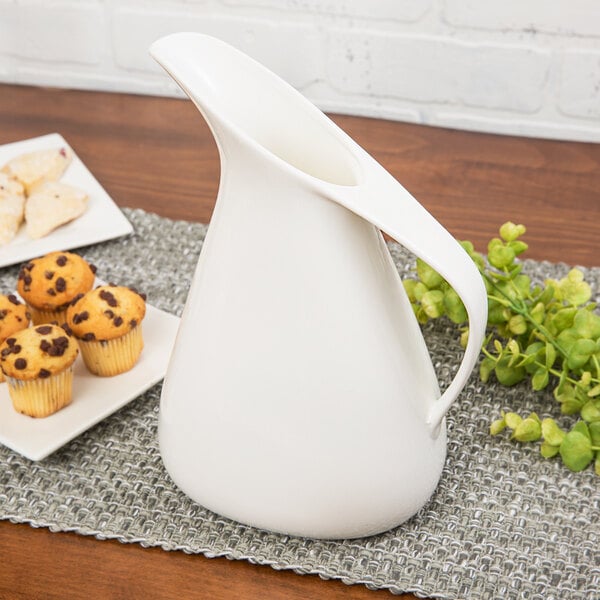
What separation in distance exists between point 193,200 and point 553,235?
1.11ft

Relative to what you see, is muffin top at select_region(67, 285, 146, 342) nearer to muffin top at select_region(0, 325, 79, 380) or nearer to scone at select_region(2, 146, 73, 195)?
muffin top at select_region(0, 325, 79, 380)

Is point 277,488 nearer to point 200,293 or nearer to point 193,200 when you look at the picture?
point 200,293

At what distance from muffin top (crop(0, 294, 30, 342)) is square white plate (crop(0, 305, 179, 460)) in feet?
0.12

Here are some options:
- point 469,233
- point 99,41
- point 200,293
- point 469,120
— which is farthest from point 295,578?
point 99,41

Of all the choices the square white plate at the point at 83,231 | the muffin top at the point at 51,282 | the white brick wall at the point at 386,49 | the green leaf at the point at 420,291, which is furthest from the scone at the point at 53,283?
the white brick wall at the point at 386,49

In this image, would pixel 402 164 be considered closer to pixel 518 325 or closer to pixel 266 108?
pixel 518 325

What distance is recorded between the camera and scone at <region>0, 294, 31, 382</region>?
660mm

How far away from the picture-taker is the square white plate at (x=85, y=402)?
0.61 metres

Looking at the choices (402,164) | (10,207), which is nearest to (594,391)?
(402,164)

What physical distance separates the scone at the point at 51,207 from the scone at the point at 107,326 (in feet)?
0.70

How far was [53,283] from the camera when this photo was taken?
691 mm

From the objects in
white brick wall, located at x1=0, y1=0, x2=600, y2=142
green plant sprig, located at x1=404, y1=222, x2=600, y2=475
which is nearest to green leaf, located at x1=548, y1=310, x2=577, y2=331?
green plant sprig, located at x1=404, y1=222, x2=600, y2=475

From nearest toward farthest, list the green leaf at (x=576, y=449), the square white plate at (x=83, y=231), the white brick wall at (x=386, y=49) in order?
1. the green leaf at (x=576, y=449)
2. the square white plate at (x=83, y=231)
3. the white brick wall at (x=386, y=49)

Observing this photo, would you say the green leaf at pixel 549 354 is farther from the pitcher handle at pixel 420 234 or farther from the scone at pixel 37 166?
the scone at pixel 37 166
